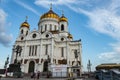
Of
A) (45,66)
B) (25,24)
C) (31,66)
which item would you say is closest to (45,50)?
(45,66)

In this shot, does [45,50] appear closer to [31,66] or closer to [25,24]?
[31,66]

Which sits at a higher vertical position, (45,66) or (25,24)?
(25,24)

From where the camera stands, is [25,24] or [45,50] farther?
[25,24]

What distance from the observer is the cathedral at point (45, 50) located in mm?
37219

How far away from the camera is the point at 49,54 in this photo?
37.1 meters

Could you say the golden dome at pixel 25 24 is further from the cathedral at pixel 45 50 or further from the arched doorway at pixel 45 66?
the arched doorway at pixel 45 66

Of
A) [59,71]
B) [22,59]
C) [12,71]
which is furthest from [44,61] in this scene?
[12,71]

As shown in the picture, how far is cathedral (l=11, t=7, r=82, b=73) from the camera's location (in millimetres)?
37219

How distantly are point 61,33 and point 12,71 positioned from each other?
24037 mm

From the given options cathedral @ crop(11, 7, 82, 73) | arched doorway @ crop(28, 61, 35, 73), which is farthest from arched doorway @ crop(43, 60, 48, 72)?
arched doorway @ crop(28, 61, 35, 73)

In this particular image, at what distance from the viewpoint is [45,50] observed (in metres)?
38.3

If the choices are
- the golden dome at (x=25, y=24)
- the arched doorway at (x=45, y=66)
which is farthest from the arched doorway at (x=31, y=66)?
the golden dome at (x=25, y=24)

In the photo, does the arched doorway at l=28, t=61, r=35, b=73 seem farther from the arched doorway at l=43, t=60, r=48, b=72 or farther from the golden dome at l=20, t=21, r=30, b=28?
the golden dome at l=20, t=21, r=30, b=28

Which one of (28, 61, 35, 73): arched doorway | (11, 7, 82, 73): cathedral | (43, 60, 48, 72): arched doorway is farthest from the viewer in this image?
(28, 61, 35, 73): arched doorway
